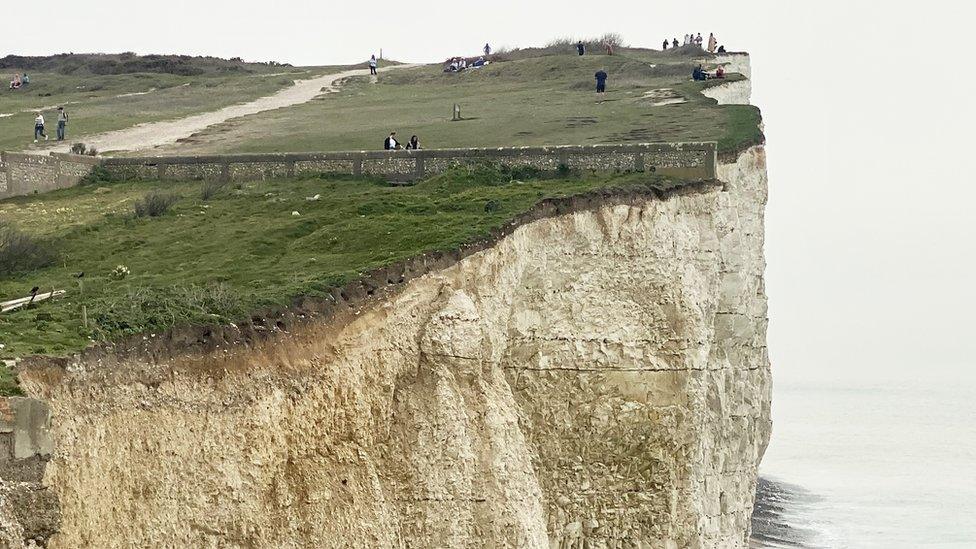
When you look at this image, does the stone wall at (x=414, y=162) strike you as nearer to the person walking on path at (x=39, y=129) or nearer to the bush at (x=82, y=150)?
the bush at (x=82, y=150)

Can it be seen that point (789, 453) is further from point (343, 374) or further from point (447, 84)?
point (343, 374)

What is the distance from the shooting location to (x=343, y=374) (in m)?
30.6

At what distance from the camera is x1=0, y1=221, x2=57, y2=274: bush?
3775cm

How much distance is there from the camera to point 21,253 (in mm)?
38281

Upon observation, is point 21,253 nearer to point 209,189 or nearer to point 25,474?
point 209,189

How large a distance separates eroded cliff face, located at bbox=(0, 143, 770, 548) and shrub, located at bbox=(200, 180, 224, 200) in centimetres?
1177

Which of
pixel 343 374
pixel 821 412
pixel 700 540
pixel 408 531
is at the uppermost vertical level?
pixel 343 374

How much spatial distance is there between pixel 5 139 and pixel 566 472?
33034 millimetres

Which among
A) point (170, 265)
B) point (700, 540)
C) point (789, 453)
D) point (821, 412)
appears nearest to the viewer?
point (170, 265)

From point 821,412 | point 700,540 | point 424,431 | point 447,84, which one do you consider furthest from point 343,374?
point 821,412

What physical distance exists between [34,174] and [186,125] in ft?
54.8

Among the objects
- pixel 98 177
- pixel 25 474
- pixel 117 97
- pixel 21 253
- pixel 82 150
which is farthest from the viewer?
pixel 117 97

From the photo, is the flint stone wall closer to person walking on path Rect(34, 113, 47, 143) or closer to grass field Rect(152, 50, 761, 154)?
grass field Rect(152, 50, 761, 154)

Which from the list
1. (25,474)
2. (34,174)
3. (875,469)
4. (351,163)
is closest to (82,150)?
(34,174)
